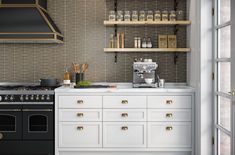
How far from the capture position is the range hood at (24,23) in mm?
4773

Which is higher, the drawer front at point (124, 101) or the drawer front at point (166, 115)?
the drawer front at point (124, 101)

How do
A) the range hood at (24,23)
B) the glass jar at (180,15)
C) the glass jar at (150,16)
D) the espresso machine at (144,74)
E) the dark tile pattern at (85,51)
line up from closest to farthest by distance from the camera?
1. the range hood at (24,23)
2. the espresso machine at (144,74)
3. the glass jar at (150,16)
4. the glass jar at (180,15)
5. the dark tile pattern at (85,51)

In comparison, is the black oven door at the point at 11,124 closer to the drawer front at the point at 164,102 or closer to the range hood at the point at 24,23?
the range hood at the point at 24,23

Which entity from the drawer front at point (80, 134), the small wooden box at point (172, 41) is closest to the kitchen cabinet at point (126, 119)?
the drawer front at point (80, 134)

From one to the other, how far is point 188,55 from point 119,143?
5.35ft

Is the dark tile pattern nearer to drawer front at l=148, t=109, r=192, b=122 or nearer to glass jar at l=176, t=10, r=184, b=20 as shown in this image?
glass jar at l=176, t=10, r=184, b=20

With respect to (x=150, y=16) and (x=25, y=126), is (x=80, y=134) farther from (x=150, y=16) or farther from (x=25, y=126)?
(x=150, y=16)

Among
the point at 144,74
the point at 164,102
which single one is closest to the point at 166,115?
the point at 164,102

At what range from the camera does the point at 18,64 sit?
5340 mm

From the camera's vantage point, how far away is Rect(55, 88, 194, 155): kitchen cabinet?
4641 mm

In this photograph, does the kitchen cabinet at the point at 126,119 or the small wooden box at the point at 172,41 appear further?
the small wooden box at the point at 172,41

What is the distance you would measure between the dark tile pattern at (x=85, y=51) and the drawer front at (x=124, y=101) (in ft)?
2.46

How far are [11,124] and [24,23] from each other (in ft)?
4.42

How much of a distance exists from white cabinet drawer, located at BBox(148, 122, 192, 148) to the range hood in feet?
5.87
